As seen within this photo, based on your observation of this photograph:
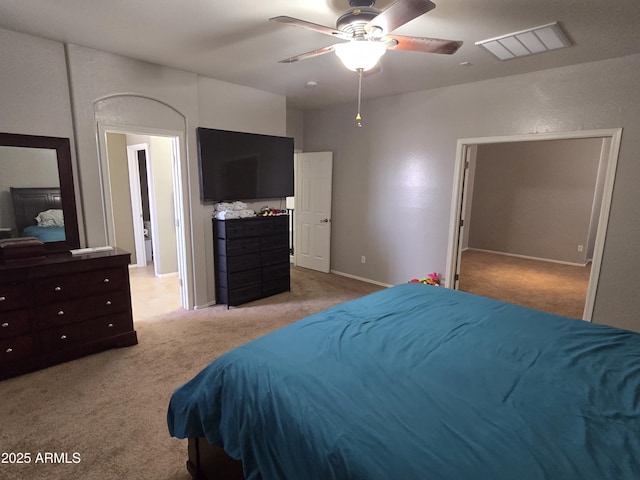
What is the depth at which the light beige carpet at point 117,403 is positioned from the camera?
Answer: 5.93 ft

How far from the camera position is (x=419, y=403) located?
1226mm

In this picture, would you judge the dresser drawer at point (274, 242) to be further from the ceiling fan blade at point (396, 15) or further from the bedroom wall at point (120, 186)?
the ceiling fan blade at point (396, 15)

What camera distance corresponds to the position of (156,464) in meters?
1.82

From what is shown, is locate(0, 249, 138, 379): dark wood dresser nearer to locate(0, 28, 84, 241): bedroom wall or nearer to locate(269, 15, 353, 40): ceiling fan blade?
locate(0, 28, 84, 241): bedroom wall

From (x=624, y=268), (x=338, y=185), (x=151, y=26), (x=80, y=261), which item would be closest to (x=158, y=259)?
(x=80, y=261)

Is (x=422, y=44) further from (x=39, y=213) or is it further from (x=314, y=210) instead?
(x=314, y=210)

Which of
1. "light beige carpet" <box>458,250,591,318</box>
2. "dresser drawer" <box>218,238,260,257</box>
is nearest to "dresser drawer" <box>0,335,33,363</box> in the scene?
"dresser drawer" <box>218,238,260,257</box>

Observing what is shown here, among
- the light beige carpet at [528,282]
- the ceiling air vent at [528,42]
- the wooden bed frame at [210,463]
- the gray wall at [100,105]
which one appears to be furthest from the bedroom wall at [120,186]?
the light beige carpet at [528,282]

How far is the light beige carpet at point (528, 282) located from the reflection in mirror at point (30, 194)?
483 centimetres

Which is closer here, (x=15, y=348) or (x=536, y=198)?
Answer: (x=15, y=348)

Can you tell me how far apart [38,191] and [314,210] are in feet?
11.8


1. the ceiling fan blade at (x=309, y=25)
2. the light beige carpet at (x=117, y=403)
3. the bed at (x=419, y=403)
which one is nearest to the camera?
the bed at (x=419, y=403)

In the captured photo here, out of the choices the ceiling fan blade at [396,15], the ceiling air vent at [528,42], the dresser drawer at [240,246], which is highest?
the ceiling air vent at [528,42]

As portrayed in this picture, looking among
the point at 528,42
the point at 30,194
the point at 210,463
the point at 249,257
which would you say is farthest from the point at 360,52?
the point at 30,194
